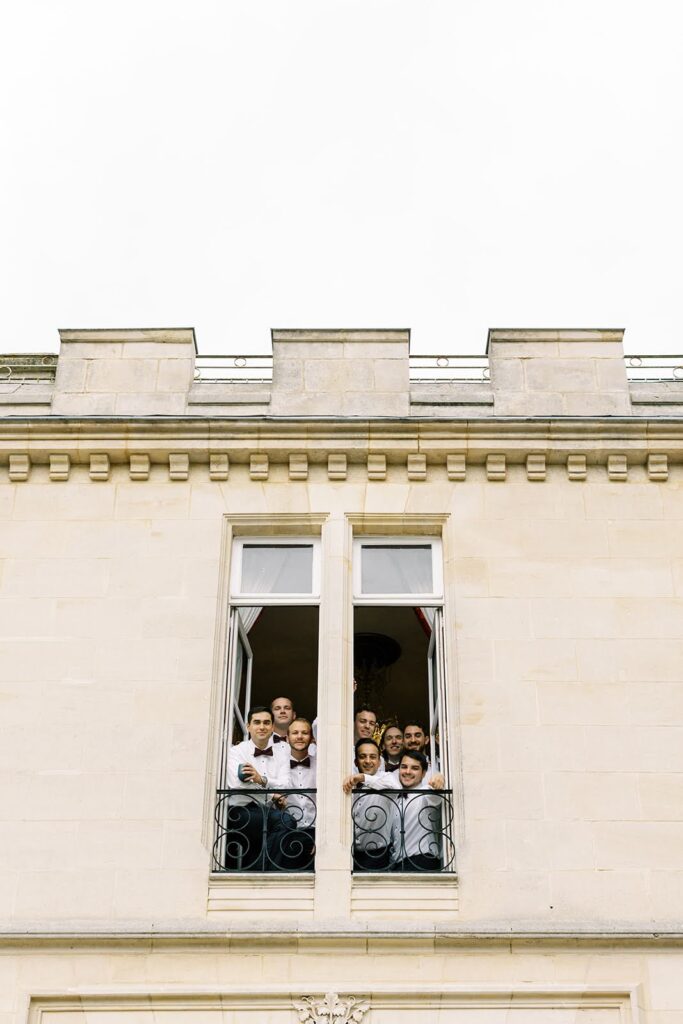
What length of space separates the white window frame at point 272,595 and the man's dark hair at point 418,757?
125 cm

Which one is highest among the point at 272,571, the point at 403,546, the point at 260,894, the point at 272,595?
the point at 403,546

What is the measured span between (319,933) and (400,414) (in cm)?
398

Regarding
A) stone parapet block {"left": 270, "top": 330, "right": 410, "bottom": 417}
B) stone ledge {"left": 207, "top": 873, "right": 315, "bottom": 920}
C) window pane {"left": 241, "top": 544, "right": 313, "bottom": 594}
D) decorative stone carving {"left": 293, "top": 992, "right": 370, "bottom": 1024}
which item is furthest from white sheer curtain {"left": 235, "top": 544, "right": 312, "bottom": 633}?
decorative stone carving {"left": 293, "top": 992, "right": 370, "bottom": 1024}

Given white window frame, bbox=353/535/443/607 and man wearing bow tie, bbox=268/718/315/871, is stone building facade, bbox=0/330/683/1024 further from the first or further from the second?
man wearing bow tie, bbox=268/718/315/871

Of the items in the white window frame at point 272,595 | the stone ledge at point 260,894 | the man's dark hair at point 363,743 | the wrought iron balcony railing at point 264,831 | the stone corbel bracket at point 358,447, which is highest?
the stone corbel bracket at point 358,447

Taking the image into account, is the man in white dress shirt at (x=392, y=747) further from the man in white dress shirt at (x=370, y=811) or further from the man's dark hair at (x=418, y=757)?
the man in white dress shirt at (x=370, y=811)

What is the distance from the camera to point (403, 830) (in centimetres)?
938

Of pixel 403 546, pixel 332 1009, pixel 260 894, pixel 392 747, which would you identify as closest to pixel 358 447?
pixel 403 546

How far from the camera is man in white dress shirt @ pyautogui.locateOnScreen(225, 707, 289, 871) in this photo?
30.7ft

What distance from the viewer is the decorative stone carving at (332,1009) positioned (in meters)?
8.49

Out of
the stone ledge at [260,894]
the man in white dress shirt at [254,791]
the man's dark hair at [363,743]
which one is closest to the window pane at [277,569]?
the man in white dress shirt at [254,791]

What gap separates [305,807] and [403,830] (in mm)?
675

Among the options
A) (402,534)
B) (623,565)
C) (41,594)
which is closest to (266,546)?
(402,534)

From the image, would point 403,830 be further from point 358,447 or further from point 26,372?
point 26,372
